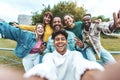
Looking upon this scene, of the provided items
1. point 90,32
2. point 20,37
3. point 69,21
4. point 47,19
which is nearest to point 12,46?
point 20,37

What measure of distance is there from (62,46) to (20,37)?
0.36 metres

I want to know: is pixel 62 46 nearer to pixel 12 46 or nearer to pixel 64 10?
pixel 64 10

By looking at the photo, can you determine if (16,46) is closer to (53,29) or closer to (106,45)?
(53,29)

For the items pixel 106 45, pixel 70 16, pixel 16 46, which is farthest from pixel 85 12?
pixel 16 46

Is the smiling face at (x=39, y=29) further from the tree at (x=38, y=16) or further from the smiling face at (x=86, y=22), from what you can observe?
the smiling face at (x=86, y=22)

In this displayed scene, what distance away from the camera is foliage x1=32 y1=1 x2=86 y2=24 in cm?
178

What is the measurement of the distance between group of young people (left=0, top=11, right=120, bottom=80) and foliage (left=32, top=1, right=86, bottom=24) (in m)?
0.03

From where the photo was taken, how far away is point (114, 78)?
44 centimetres

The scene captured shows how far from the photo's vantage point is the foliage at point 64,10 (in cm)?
178

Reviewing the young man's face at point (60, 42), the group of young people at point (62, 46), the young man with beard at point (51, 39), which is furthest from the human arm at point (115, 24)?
the young man's face at point (60, 42)

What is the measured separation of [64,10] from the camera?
180 centimetres

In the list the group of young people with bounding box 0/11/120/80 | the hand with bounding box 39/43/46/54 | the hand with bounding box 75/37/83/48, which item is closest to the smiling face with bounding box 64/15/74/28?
the group of young people with bounding box 0/11/120/80

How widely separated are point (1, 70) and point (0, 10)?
164 cm

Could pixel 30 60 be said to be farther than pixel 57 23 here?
Yes
